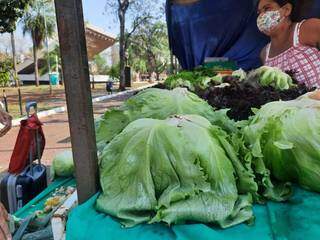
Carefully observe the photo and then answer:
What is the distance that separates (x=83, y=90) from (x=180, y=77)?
2.29m

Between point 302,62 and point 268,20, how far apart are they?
69cm

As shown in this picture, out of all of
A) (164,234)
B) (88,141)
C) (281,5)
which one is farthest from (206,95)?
(281,5)

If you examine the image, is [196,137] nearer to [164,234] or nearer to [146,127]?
[146,127]

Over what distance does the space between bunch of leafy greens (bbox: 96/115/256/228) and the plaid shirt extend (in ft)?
8.30

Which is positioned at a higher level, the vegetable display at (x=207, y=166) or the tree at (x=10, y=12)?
the tree at (x=10, y=12)

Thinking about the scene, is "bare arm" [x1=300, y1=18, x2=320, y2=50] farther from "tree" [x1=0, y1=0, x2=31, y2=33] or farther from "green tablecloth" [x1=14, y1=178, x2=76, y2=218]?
"tree" [x1=0, y1=0, x2=31, y2=33]

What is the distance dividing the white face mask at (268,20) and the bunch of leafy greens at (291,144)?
111 inches

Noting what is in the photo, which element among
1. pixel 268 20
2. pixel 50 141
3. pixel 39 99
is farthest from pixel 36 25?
pixel 268 20

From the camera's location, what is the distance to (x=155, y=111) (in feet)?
6.45

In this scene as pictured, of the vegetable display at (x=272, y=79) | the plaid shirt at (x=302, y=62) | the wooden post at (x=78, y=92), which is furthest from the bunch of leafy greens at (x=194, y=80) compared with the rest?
the wooden post at (x=78, y=92)

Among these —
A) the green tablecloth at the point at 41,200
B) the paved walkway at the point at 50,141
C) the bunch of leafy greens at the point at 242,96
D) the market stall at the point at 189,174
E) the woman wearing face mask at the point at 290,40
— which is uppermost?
the woman wearing face mask at the point at 290,40

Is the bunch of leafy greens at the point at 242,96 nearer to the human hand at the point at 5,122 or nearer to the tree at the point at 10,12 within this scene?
the human hand at the point at 5,122

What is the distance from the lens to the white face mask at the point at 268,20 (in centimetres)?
426

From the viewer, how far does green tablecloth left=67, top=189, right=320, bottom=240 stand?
4.47 ft
